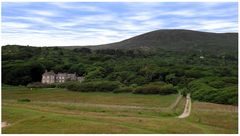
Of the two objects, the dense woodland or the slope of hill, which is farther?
the slope of hill

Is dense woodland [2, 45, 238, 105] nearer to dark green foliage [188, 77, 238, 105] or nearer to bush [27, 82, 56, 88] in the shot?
dark green foliage [188, 77, 238, 105]

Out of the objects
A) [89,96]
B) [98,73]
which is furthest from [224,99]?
[98,73]

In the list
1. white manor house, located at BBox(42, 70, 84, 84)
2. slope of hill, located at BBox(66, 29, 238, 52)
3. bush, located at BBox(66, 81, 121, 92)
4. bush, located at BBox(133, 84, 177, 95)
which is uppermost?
slope of hill, located at BBox(66, 29, 238, 52)

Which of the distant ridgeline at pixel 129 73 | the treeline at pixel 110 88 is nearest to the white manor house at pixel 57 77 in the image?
the distant ridgeline at pixel 129 73

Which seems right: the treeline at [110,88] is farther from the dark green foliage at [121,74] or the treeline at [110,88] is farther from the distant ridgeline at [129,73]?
the distant ridgeline at [129,73]

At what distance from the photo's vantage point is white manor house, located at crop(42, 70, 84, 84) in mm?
69156

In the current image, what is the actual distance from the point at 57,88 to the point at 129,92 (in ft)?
37.4

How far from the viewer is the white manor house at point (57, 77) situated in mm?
69156

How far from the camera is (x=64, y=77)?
7881cm

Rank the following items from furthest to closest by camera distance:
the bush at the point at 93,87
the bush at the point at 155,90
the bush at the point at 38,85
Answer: the bush at the point at 93,87, the bush at the point at 155,90, the bush at the point at 38,85

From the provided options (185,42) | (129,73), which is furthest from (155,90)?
(185,42)

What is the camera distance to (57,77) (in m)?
76.6

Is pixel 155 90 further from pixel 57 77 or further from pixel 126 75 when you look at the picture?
pixel 57 77

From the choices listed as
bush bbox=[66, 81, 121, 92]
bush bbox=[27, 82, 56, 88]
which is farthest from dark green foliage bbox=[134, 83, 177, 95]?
bush bbox=[27, 82, 56, 88]
